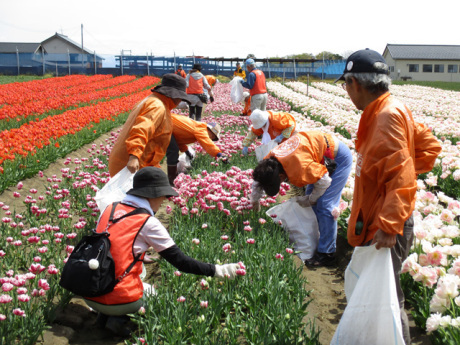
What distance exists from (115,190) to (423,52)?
67421mm

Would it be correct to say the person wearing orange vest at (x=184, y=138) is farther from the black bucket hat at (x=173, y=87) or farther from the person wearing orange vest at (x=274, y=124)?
the black bucket hat at (x=173, y=87)

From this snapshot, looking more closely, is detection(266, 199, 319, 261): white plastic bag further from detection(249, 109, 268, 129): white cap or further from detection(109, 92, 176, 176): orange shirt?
detection(249, 109, 268, 129): white cap

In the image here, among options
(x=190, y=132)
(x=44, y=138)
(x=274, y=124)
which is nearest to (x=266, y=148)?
(x=274, y=124)

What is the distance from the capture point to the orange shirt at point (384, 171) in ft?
8.18

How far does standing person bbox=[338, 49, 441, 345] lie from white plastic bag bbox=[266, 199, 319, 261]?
86.4 inches

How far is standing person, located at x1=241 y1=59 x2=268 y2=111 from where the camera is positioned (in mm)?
11492

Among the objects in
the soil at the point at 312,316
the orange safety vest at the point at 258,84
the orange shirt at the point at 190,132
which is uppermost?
the orange safety vest at the point at 258,84

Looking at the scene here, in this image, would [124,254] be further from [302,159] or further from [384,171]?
[302,159]

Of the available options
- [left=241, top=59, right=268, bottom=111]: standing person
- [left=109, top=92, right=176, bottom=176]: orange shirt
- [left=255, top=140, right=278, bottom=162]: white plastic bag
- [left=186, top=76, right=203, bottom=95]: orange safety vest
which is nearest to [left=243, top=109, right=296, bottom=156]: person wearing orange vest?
[left=255, top=140, right=278, bottom=162]: white plastic bag

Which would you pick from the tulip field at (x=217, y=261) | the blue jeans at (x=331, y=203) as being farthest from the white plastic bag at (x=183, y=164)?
the blue jeans at (x=331, y=203)

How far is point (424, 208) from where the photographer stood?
4.30 metres

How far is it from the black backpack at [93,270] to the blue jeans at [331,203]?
2.40 m

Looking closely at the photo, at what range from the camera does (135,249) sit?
334 centimetres

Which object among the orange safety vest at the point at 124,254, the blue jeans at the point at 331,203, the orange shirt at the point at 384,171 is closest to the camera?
the orange shirt at the point at 384,171
